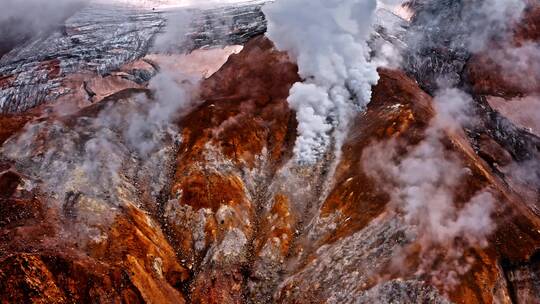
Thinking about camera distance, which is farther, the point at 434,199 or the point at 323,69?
the point at 323,69

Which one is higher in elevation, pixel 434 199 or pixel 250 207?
pixel 434 199

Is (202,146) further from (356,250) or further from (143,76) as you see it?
(143,76)

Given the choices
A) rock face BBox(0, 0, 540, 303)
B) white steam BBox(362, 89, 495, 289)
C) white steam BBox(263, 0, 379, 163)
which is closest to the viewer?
rock face BBox(0, 0, 540, 303)

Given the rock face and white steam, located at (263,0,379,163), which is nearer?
the rock face

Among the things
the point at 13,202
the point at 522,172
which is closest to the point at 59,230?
the point at 13,202

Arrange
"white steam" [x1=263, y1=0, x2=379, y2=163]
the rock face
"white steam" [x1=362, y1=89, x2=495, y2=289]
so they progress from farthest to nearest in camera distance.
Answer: "white steam" [x1=263, y1=0, x2=379, y2=163], "white steam" [x1=362, y1=89, x2=495, y2=289], the rock face
